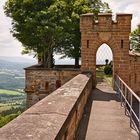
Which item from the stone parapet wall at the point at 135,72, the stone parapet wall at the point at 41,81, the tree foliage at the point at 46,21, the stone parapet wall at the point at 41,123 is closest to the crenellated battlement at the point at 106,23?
the stone parapet wall at the point at 135,72

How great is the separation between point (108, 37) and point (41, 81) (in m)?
14.1

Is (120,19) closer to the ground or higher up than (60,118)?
higher up

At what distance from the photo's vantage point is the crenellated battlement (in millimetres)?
16000

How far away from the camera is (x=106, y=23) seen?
16094 millimetres

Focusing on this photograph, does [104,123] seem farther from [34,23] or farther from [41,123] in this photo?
[34,23]

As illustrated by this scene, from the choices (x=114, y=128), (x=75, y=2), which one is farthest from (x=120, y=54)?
(x=75, y=2)

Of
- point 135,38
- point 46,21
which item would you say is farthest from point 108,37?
point 135,38

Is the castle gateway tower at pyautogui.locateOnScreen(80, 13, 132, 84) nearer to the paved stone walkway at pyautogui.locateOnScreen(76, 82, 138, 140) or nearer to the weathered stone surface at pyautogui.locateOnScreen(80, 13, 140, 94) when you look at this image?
the weathered stone surface at pyautogui.locateOnScreen(80, 13, 140, 94)

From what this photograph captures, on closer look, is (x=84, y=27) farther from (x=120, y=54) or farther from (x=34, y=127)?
(x=34, y=127)

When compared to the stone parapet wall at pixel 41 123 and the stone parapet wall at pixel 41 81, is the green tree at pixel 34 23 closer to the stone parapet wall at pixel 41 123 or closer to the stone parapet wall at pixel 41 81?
the stone parapet wall at pixel 41 81

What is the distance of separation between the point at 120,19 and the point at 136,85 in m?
7.55

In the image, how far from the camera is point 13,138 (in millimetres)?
3328

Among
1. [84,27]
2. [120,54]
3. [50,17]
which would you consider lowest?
[120,54]

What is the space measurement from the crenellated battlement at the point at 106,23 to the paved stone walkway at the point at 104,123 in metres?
5.41
